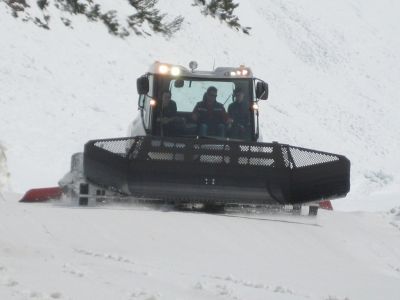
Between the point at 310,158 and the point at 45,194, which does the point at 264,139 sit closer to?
the point at 45,194

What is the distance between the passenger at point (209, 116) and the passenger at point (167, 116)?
0.99 ft

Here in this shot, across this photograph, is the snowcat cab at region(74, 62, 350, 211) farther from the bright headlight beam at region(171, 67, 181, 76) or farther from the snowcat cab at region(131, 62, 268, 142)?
the bright headlight beam at region(171, 67, 181, 76)

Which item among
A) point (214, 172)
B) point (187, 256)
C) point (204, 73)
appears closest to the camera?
point (187, 256)

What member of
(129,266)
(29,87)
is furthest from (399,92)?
(129,266)

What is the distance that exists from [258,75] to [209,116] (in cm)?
2329

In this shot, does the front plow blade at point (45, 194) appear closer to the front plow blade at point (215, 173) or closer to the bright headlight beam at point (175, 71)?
the front plow blade at point (215, 173)

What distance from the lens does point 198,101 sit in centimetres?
1211

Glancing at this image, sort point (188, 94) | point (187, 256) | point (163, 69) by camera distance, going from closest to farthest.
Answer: point (187, 256) → point (163, 69) → point (188, 94)

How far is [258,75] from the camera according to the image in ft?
115

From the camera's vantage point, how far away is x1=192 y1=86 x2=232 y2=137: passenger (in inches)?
472

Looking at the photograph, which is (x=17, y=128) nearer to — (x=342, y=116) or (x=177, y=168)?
(x=177, y=168)

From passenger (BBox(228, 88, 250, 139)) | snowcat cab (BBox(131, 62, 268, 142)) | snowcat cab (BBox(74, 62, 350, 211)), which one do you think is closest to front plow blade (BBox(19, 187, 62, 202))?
snowcat cab (BBox(74, 62, 350, 211))

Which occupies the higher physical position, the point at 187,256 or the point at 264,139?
the point at 264,139

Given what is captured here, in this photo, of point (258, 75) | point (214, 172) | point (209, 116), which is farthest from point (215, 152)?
point (258, 75)
